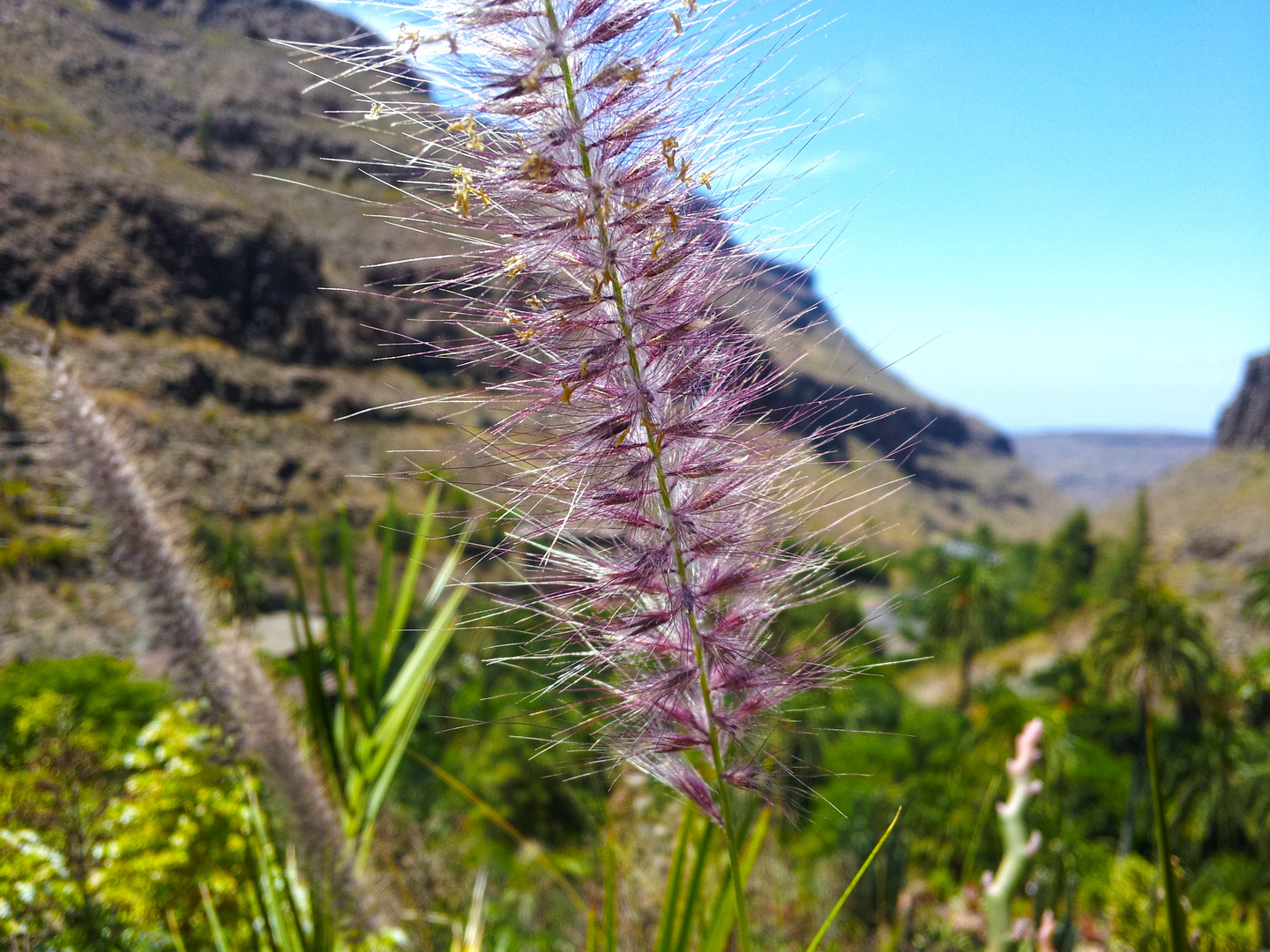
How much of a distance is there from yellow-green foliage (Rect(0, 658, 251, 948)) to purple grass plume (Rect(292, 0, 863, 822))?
1413 millimetres

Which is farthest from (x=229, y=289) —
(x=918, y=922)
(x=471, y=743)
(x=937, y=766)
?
(x=918, y=922)

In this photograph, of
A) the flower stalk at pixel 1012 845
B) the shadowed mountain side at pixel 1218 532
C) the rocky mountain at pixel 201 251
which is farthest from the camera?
the shadowed mountain side at pixel 1218 532

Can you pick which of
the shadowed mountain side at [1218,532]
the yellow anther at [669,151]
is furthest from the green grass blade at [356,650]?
the shadowed mountain side at [1218,532]

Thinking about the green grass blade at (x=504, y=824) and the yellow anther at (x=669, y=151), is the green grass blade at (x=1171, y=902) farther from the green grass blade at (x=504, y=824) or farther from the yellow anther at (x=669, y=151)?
the green grass blade at (x=504, y=824)

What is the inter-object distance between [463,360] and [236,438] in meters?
63.3

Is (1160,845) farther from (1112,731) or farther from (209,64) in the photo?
(209,64)

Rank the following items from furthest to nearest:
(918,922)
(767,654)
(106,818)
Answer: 1. (918,922)
2. (106,818)
3. (767,654)

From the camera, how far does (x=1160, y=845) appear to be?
1.15 metres

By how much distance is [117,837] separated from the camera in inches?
114

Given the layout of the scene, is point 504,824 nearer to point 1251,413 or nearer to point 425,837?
point 425,837

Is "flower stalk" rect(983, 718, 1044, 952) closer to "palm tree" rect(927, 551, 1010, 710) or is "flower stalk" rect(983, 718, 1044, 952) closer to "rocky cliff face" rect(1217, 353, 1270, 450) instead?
"palm tree" rect(927, 551, 1010, 710)

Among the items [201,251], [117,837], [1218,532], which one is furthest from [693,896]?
[1218,532]

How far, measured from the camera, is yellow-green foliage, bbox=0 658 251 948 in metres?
2.47

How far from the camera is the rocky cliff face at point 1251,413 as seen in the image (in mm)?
123562
